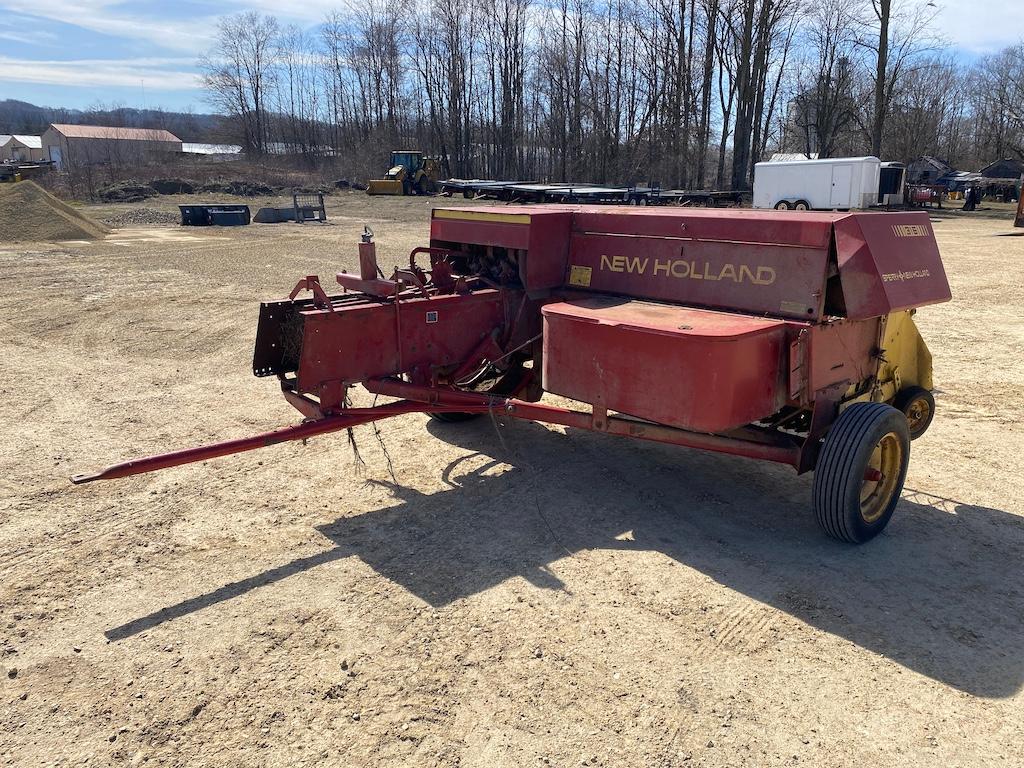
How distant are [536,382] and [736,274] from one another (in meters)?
Result: 1.76

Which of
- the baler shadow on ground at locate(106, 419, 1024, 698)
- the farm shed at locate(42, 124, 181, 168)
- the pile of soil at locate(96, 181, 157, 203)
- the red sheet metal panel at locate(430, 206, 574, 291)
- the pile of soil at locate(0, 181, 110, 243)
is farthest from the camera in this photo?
the farm shed at locate(42, 124, 181, 168)

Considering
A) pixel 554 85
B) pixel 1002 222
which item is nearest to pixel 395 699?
pixel 1002 222

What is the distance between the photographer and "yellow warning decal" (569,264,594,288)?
4.75 m

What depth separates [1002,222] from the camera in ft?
94.5

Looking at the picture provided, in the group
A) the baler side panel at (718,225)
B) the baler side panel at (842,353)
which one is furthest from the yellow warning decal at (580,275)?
the baler side panel at (842,353)

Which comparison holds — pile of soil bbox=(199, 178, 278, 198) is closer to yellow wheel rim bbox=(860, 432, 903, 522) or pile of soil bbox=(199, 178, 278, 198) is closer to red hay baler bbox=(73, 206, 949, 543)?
red hay baler bbox=(73, 206, 949, 543)

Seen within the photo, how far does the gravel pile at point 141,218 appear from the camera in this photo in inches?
990

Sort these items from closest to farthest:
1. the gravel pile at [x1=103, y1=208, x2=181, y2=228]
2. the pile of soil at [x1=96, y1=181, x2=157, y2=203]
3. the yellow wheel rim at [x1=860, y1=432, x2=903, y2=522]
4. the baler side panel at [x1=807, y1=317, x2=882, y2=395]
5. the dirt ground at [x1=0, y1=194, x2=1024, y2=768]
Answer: the dirt ground at [x1=0, y1=194, x2=1024, y2=768], the baler side panel at [x1=807, y1=317, x2=882, y2=395], the yellow wheel rim at [x1=860, y1=432, x2=903, y2=522], the gravel pile at [x1=103, y1=208, x2=181, y2=228], the pile of soil at [x1=96, y1=181, x2=157, y2=203]

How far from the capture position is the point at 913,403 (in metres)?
4.85

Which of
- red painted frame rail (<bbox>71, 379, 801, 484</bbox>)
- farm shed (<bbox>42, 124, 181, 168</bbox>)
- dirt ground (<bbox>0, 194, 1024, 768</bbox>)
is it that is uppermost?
farm shed (<bbox>42, 124, 181, 168</bbox>)

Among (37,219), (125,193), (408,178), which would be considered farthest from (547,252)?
(408,178)

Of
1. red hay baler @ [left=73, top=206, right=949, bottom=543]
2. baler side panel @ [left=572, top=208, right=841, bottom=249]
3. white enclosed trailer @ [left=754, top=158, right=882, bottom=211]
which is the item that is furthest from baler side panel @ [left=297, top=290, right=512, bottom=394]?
white enclosed trailer @ [left=754, top=158, right=882, bottom=211]

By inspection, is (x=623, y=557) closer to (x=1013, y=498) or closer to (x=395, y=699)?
(x=395, y=699)

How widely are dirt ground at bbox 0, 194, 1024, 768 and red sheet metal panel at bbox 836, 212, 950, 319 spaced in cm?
126
